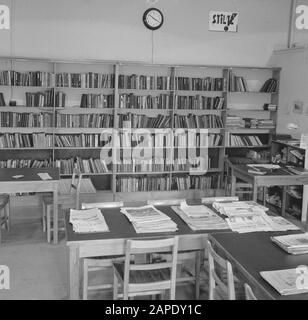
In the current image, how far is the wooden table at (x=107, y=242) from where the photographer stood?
3.02 m

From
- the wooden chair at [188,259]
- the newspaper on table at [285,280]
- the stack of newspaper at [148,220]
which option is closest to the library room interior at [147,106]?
the wooden chair at [188,259]

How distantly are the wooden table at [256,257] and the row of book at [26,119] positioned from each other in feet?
13.2

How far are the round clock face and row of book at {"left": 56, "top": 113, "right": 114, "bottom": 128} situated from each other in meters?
1.50

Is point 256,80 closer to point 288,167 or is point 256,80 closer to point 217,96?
point 217,96

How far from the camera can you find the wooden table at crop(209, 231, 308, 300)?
2361 mm

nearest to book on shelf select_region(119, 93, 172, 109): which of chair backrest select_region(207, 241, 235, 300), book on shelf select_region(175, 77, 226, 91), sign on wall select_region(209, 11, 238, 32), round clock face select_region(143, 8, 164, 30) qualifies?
book on shelf select_region(175, 77, 226, 91)

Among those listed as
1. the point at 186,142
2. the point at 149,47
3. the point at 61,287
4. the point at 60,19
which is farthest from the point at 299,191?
the point at 60,19

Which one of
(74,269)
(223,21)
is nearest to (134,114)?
(223,21)

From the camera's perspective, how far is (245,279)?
8.43 ft

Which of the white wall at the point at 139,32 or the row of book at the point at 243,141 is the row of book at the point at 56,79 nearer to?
the white wall at the point at 139,32

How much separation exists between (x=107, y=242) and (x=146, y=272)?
411 millimetres

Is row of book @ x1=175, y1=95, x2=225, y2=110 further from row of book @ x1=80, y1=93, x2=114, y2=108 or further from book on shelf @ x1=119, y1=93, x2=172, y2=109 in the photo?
row of book @ x1=80, y1=93, x2=114, y2=108

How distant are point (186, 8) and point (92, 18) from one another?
1463 mm

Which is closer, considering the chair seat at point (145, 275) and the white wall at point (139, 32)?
the chair seat at point (145, 275)
